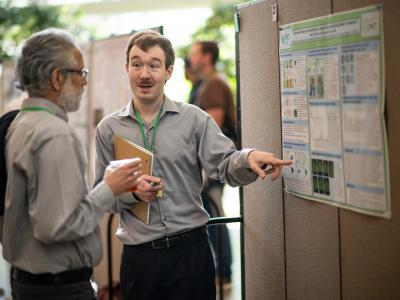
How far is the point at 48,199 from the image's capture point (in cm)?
181

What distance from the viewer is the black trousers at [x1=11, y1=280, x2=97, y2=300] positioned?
194 centimetres

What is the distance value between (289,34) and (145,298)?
113 centimetres

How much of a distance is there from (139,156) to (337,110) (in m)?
0.77

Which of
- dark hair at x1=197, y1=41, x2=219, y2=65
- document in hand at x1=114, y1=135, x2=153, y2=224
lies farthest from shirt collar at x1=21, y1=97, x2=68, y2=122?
dark hair at x1=197, y1=41, x2=219, y2=65

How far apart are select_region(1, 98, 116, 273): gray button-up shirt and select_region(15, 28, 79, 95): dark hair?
0.18 feet

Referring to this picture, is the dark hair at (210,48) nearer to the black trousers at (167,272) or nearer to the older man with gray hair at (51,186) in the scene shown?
the black trousers at (167,272)

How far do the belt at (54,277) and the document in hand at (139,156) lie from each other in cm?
42

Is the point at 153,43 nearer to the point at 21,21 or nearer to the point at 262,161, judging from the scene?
the point at 262,161

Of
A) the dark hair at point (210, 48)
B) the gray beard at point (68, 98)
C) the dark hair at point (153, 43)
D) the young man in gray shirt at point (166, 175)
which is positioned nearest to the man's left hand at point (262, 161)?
the young man in gray shirt at point (166, 175)

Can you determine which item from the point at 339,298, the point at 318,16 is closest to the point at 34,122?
the point at 318,16

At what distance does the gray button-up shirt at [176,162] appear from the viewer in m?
2.38

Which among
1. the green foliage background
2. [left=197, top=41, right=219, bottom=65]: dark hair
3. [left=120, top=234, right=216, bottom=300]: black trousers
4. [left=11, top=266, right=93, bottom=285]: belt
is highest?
the green foliage background

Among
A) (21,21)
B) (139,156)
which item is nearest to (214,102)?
(139,156)

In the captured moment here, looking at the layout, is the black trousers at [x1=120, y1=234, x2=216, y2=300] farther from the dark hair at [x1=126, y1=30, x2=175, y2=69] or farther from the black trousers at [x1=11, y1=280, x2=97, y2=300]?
the dark hair at [x1=126, y1=30, x2=175, y2=69]
